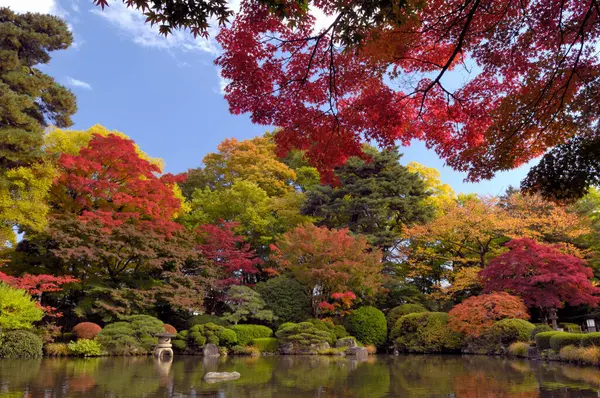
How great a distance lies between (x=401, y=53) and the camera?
4.62 meters

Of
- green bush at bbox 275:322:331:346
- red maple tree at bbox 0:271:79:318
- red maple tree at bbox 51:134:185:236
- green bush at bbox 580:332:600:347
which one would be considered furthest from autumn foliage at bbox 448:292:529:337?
red maple tree at bbox 0:271:79:318

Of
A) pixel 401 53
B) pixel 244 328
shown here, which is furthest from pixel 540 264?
pixel 401 53

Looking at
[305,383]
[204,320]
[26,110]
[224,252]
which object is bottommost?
[305,383]

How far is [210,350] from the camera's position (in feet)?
44.0

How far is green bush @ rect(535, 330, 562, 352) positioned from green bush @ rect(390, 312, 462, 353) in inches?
125

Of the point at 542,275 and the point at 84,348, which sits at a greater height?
the point at 542,275

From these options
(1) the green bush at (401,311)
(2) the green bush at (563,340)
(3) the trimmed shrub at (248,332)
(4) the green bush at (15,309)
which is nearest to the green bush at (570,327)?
(1) the green bush at (401,311)

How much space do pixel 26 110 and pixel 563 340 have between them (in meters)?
15.0

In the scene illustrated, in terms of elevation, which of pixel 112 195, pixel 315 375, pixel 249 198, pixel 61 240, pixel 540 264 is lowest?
pixel 315 375

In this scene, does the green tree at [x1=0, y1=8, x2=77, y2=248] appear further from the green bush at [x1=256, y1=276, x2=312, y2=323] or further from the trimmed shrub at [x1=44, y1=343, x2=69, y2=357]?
the green bush at [x1=256, y1=276, x2=312, y2=323]

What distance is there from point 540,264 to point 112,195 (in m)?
13.7

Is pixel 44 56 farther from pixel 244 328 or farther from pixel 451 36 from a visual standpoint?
pixel 451 36

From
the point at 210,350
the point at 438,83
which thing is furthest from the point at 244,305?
the point at 438,83

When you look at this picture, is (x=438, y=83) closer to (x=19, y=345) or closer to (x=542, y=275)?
(x=542, y=275)
